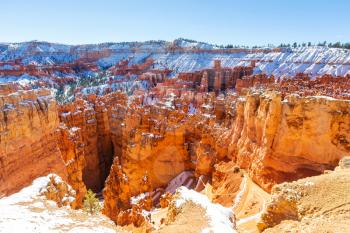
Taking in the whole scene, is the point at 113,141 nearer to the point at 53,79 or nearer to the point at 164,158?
the point at 164,158

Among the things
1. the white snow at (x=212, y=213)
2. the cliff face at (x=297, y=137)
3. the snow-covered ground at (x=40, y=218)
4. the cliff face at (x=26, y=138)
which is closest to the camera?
the snow-covered ground at (x=40, y=218)

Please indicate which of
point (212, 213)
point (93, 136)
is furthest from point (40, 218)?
Result: point (93, 136)

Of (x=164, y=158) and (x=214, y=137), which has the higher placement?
(x=214, y=137)

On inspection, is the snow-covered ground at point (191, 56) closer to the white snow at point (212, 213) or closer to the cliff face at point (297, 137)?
the cliff face at point (297, 137)

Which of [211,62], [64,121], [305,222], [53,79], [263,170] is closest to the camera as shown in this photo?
[305,222]

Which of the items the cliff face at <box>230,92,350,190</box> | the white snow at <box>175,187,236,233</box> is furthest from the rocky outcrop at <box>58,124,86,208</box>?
the cliff face at <box>230,92,350,190</box>

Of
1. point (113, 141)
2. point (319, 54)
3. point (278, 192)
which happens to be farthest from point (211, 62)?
point (278, 192)

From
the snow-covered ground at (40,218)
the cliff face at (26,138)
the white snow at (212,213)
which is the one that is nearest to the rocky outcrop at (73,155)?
the cliff face at (26,138)
